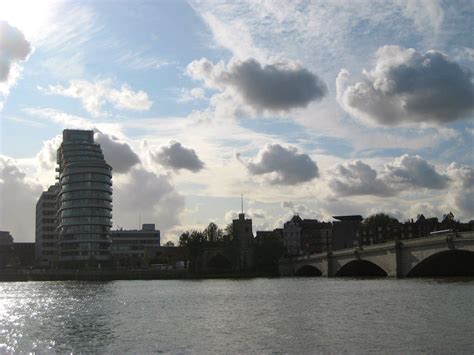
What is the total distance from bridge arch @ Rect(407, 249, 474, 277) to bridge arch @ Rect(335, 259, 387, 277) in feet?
90.3

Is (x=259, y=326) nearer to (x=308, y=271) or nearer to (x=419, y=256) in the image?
(x=419, y=256)

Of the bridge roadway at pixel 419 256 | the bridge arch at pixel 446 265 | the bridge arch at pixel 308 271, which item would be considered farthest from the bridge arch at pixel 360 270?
the bridge arch at pixel 308 271

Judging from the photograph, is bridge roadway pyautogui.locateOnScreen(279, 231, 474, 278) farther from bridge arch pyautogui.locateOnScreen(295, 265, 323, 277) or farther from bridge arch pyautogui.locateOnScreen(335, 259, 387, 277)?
bridge arch pyautogui.locateOnScreen(295, 265, 323, 277)

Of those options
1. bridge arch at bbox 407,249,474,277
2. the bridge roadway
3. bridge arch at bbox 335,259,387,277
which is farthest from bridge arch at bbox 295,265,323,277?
bridge arch at bbox 407,249,474,277

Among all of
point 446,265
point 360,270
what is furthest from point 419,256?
point 360,270

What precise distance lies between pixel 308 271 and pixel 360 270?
41.2 meters

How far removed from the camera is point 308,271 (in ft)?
636

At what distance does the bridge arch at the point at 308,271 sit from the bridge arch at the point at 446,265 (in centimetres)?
6927

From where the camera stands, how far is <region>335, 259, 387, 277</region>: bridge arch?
14632 cm

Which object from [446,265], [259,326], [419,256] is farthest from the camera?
[446,265]

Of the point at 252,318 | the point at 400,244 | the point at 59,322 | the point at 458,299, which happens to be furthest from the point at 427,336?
the point at 400,244

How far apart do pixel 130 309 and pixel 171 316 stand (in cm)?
1164

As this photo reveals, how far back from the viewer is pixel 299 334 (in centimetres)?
4281

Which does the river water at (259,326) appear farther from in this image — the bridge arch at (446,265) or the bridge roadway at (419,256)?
the bridge arch at (446,265)
